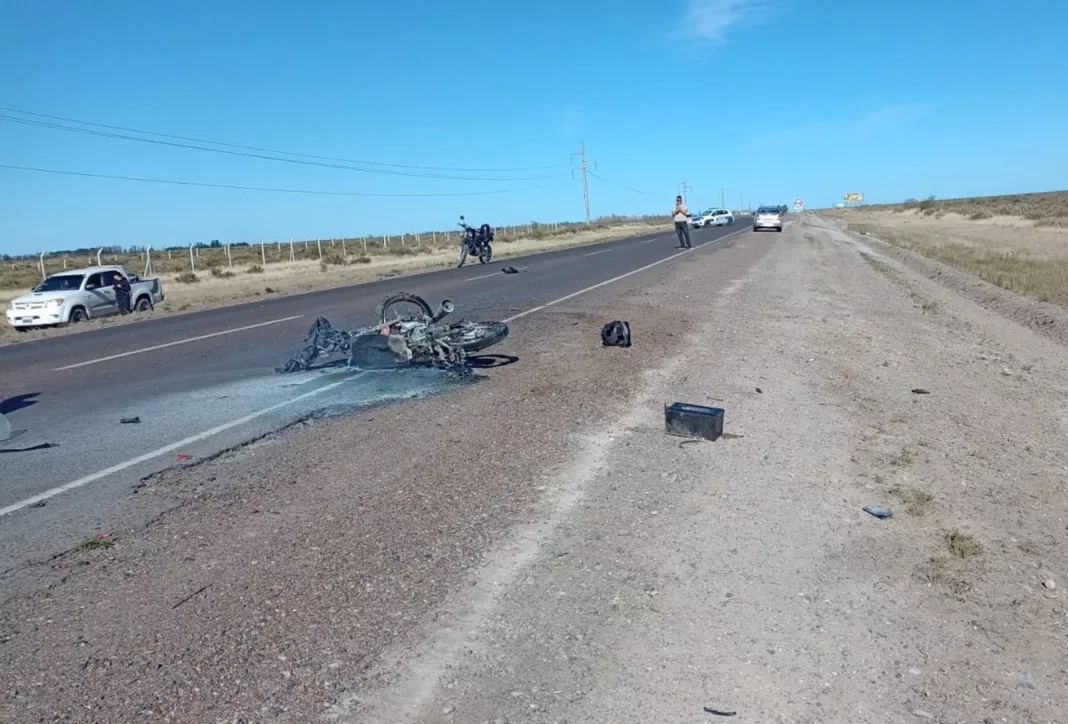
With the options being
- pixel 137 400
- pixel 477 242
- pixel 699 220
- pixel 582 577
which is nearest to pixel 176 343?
pixel 137 400

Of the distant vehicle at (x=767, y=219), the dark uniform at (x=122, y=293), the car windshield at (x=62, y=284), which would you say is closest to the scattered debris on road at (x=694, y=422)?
the car windshield at (x=62, y=284)

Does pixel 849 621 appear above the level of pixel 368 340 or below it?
below

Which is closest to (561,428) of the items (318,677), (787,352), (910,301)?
(318,677)

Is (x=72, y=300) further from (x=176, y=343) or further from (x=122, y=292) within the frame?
(x=176, y=343)

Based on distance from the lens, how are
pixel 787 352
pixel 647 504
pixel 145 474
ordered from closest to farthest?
pixel 647 504 → pixel 145 474 → pixel 787 352

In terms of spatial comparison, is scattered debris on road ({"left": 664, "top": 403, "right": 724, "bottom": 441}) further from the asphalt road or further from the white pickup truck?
the white pickup truck

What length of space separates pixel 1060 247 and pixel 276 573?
41.1 metres

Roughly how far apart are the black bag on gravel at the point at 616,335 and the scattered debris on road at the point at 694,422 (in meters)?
4.16

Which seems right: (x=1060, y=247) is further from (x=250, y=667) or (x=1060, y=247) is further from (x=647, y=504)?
(x=250, y=667)

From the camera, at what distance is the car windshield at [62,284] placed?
21.9 metres

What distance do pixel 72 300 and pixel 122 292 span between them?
171 cm

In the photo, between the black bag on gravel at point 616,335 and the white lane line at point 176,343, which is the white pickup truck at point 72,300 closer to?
the white lane line at point 176,343

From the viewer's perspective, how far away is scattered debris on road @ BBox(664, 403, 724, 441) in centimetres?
697

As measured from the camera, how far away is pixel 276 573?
4.52 m
